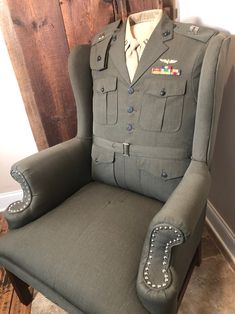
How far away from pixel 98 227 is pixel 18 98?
98 centimetres

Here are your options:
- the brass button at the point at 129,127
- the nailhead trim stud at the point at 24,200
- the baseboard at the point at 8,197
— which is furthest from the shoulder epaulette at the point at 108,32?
the baseboard at the point at 8,197

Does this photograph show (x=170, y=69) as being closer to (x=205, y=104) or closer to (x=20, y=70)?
(x=205, y=104)

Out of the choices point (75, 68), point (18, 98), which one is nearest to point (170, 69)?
point (75, 68)

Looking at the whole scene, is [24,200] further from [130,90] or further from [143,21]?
[143,21]

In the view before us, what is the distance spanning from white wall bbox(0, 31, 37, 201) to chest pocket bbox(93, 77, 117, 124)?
601 millimetres

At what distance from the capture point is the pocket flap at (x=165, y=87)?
0.88 metres

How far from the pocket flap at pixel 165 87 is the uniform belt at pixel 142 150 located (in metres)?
0.20

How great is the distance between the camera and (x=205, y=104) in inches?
32.0

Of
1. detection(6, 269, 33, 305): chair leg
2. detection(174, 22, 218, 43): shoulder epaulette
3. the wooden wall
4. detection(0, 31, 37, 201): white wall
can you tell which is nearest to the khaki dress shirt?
detection(174, 22, 218, 43): shoulder epaulette

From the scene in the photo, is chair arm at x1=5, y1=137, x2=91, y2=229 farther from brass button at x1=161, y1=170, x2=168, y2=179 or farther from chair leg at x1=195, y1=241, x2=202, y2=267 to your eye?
chair leg at x1=195, y1=241, x2=202, y2=267

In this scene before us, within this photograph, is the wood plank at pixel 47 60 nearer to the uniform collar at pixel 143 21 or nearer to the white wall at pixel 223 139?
the uniform collar at pixel 143 21

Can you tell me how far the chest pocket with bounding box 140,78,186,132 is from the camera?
0.89 m

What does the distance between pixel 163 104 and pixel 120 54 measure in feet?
0.94

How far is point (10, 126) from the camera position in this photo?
61.3 inches
